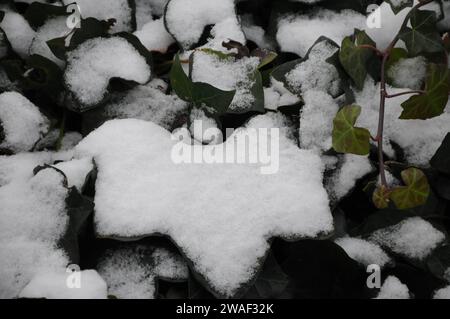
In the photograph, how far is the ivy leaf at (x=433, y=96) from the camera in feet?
2.61

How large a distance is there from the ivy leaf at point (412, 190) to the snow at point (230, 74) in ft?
0.92

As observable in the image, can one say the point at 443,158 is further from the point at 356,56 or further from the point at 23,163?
the point at 23,163

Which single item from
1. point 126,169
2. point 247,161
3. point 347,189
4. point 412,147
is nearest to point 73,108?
point 126,169

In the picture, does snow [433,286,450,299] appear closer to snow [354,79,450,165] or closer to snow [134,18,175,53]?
snow [354,79,450,165]

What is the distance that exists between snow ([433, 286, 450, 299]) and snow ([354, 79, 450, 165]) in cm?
21

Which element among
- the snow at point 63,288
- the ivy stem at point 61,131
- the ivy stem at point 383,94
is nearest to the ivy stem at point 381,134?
the ivy stem at point 383,94

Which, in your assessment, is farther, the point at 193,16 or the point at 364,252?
the point at 193,16

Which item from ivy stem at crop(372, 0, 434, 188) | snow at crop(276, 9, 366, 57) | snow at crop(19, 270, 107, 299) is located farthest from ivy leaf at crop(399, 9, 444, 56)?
snow at crop(19, 270, 107, 299)

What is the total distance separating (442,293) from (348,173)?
0.77 ft

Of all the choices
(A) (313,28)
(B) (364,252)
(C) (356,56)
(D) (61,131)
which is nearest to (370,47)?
(C) (356,56)

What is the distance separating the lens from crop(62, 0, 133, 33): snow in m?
0.94

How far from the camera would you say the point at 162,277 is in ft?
2.46

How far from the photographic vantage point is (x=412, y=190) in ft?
2.46

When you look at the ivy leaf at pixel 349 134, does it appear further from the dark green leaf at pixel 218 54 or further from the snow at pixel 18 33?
the snow at pixel 18 33
